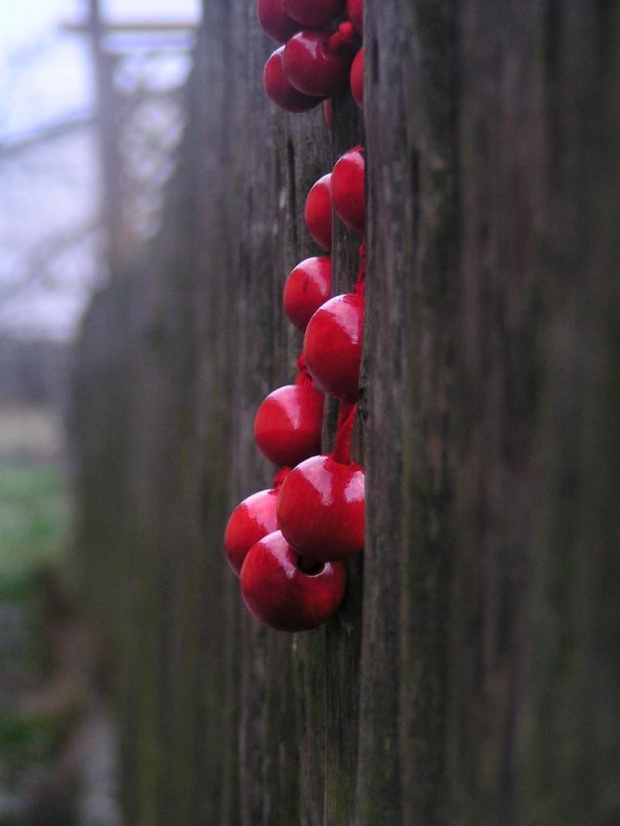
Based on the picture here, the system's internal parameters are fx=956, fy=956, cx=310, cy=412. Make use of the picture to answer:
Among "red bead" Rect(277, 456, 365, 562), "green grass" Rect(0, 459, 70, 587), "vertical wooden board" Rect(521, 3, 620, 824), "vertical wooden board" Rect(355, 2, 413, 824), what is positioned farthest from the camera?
"green grass" Rect(0, 459, 70, 587)

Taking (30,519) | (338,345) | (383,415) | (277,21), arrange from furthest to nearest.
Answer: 1. (30,519)
2. (277,21)
3. (338,345)
4. (383,415)

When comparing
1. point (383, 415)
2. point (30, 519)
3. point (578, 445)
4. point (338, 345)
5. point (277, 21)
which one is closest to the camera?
point (578, 445)

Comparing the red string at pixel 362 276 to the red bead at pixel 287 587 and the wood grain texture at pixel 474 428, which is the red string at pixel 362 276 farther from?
the red bead at pixel 287 587

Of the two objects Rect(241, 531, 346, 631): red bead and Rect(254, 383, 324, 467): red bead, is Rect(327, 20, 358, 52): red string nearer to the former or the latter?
Rect(254, 383, 324, 467): red bead

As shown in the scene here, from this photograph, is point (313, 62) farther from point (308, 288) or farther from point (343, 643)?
Result: point (343, 643)

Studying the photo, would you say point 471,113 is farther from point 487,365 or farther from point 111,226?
point 111,226

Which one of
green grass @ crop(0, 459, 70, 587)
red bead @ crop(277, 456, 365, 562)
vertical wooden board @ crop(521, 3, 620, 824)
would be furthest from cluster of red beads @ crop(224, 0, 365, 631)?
green grass @ crop(0, 459, 70, 587)

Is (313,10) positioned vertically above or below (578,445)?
above

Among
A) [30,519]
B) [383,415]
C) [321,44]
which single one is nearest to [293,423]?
[383,415]
